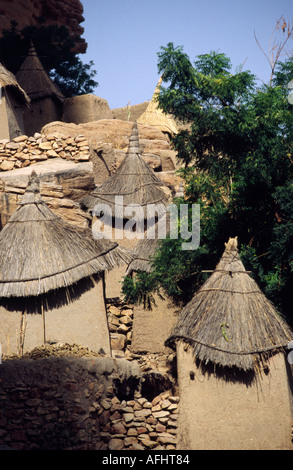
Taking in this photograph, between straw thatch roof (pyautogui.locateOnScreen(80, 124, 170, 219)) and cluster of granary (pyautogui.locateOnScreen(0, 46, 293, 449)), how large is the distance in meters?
3.91

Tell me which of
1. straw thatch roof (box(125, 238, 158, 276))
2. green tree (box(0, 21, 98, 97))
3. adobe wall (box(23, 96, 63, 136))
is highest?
green tree (box(0, 21, 98, 97))

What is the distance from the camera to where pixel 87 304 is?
1136 centimetres

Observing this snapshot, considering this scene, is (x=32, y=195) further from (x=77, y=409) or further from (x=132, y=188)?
(x=132, y=188)

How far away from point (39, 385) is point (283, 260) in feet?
14.8

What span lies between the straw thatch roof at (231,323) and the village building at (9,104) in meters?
8.98

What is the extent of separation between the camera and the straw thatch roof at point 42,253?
11008 mm

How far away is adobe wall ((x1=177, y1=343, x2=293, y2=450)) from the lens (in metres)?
9.62

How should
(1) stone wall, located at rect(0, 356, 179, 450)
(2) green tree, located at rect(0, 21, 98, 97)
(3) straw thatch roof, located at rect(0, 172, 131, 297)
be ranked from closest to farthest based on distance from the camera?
(1) stone wall, located at rect(0, 356, 179, 450), (3) straw thatch roof, located at rect(0, 172, 131, 297), (2) green tree, located at rect(0, 21, 98, 97)

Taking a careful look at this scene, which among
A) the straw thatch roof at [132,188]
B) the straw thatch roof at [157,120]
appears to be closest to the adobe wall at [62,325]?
the straw thatch roof at [132,188]

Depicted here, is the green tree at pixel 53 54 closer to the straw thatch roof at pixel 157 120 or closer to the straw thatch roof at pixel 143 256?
the straw thatch roof at pixel 157 120

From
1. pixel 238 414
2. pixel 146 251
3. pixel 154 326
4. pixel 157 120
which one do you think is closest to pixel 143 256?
pixel 146 251

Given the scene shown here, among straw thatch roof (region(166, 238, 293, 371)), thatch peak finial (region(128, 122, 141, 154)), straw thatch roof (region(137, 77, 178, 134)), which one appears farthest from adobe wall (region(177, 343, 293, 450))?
straw thatch roof (region(137, 77, 178, 134))

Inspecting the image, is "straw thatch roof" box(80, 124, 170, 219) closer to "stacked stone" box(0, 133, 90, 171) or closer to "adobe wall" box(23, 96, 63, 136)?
"stacked stone" box(0, 133, 90, 171)
